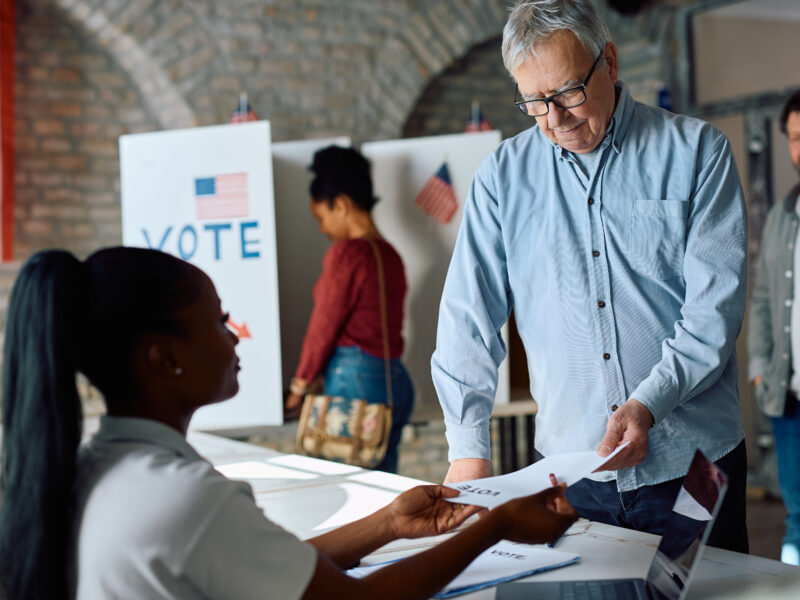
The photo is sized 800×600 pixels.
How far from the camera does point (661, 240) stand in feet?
4.92

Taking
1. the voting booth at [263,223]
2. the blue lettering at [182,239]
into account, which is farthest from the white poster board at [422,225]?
the blue lettering at [182,239]

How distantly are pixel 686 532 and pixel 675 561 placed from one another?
4 cm

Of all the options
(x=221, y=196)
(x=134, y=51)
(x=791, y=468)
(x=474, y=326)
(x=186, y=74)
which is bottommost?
(x=791, y=468)

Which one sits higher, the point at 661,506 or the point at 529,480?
the point at 529,480

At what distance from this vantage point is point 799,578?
3.84ft

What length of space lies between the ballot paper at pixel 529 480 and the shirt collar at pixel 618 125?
0.61m

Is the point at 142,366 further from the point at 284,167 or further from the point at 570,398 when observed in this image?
the point at 284,167

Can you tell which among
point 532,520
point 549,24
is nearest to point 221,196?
point 549,24

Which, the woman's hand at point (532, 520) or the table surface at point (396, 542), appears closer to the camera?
the woman's hand at point (532, 520)

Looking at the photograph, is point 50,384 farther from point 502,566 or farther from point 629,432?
point 629,432

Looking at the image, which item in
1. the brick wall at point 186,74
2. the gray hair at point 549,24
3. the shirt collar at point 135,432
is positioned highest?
the brick wall at point 186,74

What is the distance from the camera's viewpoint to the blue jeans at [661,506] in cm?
149

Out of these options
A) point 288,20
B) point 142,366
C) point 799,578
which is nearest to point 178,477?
point 142,366

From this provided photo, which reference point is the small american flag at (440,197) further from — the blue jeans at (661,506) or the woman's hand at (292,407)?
the blue jeans at (661,506)
